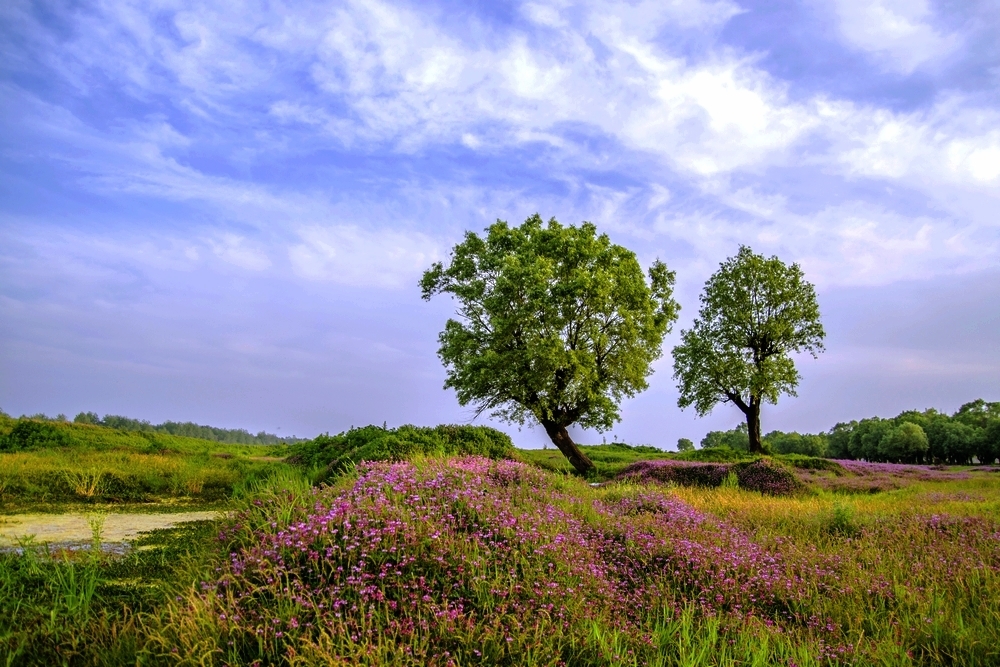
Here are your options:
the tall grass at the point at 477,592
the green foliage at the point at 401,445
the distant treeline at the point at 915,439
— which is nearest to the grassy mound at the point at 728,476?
the green foliage at the point at 401,445

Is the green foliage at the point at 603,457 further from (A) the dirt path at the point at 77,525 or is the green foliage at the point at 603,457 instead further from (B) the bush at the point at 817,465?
(A) the dirt path at the point at 77,525

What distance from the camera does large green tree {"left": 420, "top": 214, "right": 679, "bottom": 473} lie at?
23.3m

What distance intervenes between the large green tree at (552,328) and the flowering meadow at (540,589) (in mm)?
13829

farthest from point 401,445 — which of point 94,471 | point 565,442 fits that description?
point 565,442

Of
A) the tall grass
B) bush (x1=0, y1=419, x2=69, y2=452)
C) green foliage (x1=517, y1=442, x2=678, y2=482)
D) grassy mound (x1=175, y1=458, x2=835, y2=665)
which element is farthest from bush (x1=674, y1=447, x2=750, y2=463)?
bush (x1=0, y1=419, x2=69, y2=452)

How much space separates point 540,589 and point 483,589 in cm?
61

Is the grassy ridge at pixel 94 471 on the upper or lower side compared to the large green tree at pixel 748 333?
lower

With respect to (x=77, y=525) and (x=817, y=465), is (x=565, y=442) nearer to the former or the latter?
(x=817, y=465)

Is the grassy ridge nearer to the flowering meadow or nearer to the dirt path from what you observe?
the dirt path

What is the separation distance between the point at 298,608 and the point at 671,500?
28.4 ft

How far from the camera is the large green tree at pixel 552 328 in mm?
23312

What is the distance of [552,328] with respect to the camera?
23641mm

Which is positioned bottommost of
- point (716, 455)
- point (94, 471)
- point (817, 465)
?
point (817, 465)

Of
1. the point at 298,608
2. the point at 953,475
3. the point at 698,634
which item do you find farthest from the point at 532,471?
the point at 953,475
